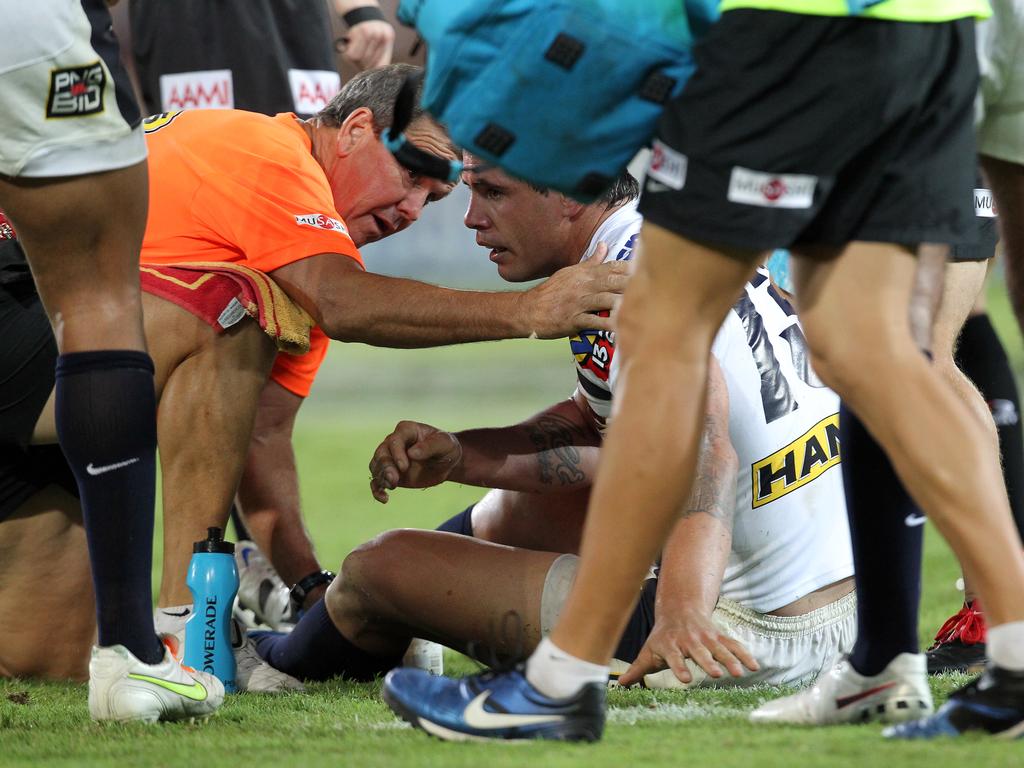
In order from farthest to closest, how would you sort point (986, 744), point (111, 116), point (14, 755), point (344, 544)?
1. point (344, 544)
2. point (111, 116)
3. point (14, 755)
4. point (986, 744)

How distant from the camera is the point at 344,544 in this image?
5582 millimetres

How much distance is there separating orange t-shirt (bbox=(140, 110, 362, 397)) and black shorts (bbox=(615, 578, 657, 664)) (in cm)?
99

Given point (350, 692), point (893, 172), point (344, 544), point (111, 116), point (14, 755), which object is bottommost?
point (344, 544)

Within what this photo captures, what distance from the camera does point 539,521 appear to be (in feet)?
11.1

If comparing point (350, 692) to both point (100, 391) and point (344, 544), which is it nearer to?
point (100, 391)

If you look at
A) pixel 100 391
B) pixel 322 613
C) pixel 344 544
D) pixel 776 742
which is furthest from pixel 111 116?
pixel 344 544

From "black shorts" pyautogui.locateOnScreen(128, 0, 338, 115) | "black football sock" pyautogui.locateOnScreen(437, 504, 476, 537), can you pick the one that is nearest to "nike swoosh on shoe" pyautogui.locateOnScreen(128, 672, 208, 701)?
"black football sock" pyautogui.locateOnScreen(437, 504, 476, 537)

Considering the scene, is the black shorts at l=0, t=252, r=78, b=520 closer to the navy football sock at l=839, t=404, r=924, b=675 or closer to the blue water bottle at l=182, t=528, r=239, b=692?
the blue water bottle at l=182, t=528, r=239, b=692

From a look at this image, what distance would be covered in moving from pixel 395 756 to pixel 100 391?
79 cm

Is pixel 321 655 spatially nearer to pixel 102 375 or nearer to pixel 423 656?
pixel 423 656

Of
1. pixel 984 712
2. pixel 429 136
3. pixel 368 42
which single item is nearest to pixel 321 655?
pixel 429 136

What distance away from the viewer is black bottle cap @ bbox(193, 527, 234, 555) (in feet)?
9.59

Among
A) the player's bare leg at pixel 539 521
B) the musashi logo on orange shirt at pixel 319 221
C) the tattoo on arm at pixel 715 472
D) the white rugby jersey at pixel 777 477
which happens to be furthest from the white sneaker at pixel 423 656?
the musashi logo on orange shirt at pixel 319 221

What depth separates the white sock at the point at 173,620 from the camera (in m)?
2.93
